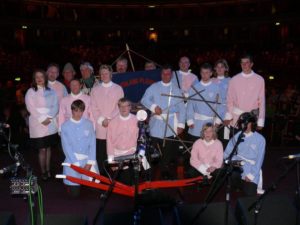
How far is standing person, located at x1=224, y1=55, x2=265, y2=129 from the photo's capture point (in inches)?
295

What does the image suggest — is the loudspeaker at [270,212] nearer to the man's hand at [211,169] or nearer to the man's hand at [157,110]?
the man's hand at [211,169]

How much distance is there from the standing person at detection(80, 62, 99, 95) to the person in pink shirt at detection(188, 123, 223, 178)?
215 centimetres

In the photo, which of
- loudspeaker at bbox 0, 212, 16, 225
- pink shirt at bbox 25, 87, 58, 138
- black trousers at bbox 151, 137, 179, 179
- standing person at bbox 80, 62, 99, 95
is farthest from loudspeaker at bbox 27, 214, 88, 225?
standing person at bbox 80, 62, 99, 95

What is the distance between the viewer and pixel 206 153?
723 cm

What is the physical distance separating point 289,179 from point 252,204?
9.04 ft

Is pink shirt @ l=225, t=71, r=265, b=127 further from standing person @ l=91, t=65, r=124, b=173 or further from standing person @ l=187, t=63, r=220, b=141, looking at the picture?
standing person @ l=91, t=65, r=124, b=173

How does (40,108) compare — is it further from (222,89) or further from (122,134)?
(222,89)

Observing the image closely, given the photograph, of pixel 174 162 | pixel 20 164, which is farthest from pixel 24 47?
pixel 20 164

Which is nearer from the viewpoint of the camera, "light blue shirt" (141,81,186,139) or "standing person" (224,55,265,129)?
"standing person" (224,55,265,129)

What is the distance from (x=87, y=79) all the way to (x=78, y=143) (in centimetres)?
159

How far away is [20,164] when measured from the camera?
4355 millimetres

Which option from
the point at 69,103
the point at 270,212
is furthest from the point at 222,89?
the point at 270,212

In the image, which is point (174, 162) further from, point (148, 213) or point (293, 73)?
point (293, 73)

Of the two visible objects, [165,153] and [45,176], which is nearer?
[165,153]
